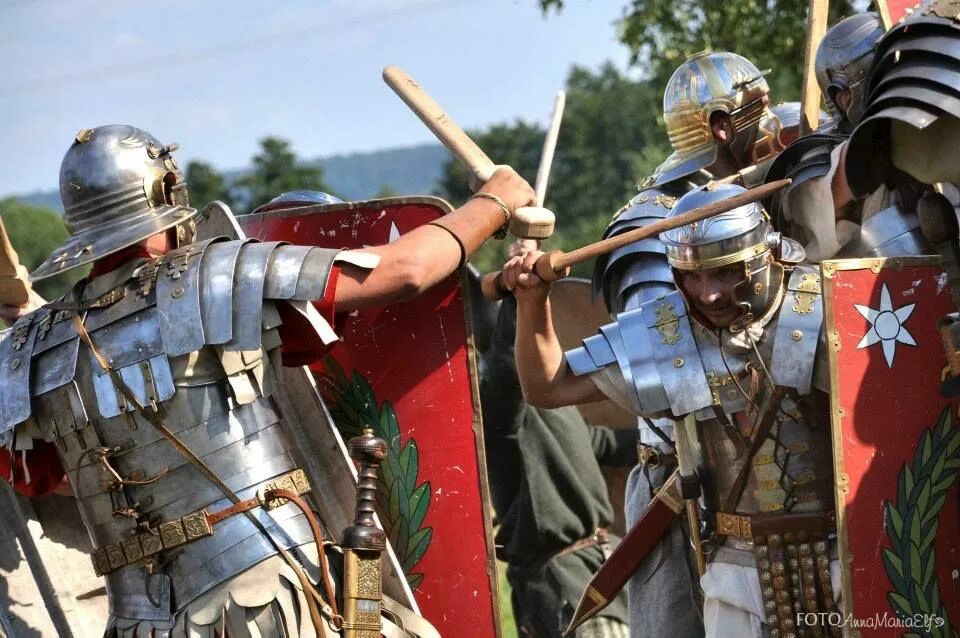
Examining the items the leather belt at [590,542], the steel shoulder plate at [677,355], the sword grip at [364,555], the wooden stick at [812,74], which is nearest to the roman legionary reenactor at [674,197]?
the wooden stick at [812,74]

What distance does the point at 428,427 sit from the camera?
16.7 feet

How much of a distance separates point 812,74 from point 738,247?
1.83m

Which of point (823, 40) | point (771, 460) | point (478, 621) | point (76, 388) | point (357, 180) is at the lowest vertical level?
point (478, 621)

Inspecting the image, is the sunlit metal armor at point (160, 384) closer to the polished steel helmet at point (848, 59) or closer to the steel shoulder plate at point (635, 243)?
the steel shoulder plate at point (635, 243)

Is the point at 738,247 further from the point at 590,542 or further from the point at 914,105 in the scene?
the point at 590,542

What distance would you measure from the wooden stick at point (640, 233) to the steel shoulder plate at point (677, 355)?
0.96 ft

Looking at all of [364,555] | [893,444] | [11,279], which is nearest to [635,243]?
[893,444]

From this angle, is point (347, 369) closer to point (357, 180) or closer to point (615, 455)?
point (615, 455)

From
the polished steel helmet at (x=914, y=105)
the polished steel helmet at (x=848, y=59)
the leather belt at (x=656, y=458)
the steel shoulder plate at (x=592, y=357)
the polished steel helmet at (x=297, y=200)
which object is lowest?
the leather belt at (x=656, y=458)

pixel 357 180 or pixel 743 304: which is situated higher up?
pixel 357 180

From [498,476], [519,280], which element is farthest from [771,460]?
[498,476]

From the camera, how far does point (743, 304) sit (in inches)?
187

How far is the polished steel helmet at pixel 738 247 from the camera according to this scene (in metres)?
4.71

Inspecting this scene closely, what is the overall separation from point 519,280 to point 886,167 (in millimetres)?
1168
